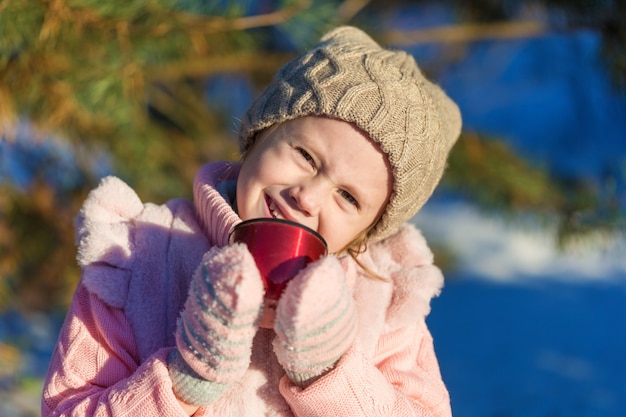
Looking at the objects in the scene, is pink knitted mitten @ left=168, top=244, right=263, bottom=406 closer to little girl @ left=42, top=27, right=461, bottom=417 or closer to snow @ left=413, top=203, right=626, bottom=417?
little girl @ left=42, top=27, right=461, bottom=417

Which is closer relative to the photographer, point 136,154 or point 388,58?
point 388,58

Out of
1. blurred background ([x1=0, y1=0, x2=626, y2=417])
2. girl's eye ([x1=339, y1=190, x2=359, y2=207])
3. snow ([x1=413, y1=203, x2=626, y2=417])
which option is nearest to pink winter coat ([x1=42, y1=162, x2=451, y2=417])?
girl's eye ([x1=339, y1=190, x2=359, y2=207])

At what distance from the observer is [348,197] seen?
1043 mm

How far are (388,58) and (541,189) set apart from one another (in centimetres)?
148

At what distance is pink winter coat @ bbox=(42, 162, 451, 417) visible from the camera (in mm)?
874

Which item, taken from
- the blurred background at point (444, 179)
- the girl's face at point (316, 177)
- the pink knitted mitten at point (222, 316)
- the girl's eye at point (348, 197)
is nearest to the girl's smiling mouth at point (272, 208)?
the girl's face at point (316, 177)

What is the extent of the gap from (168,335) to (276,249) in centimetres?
28

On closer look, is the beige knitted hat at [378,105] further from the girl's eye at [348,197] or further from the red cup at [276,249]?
the red cup at [276,249]

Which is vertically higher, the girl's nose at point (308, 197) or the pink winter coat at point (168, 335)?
the girl's nose at point (308, 197)

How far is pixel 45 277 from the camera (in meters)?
2.47

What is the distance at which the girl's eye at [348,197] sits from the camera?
1.03 meters

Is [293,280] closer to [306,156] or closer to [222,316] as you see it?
[222,316]

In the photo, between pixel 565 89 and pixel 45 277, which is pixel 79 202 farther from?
pixel 565 89

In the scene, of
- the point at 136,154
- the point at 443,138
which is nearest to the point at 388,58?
the point at 443,138
